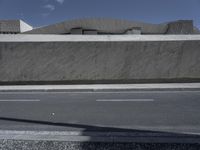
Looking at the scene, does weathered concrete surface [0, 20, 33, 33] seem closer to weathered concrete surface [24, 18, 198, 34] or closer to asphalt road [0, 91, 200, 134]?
weathered concrete surface [24, 18, 198, 34]

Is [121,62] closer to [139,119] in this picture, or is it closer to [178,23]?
[139,119]

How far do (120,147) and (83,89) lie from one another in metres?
7.84

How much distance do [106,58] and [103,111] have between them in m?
5.83

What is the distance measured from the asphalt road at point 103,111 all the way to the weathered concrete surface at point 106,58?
208 cm

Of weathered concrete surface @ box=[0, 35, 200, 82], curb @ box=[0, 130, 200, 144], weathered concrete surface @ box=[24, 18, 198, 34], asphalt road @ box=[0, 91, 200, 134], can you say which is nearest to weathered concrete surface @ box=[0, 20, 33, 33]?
weathered concrete surface @ box=[24, 18, 198, 34]

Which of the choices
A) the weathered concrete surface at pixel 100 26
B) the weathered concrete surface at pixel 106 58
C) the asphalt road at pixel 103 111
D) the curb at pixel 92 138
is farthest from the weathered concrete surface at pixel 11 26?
the curb at pixel 92 138

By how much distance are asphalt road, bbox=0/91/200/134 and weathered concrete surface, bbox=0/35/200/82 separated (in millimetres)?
2076

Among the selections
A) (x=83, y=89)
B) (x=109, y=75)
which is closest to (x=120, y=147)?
(x=83, y=89)

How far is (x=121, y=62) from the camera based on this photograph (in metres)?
13.5

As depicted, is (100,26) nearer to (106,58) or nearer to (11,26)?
(11,26)

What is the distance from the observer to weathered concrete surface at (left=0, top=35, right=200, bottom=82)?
1351cm

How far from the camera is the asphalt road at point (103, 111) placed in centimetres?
636

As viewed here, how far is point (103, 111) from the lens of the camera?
7.95 metres

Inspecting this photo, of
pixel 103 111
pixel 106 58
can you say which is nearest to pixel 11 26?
pixel 106 58
